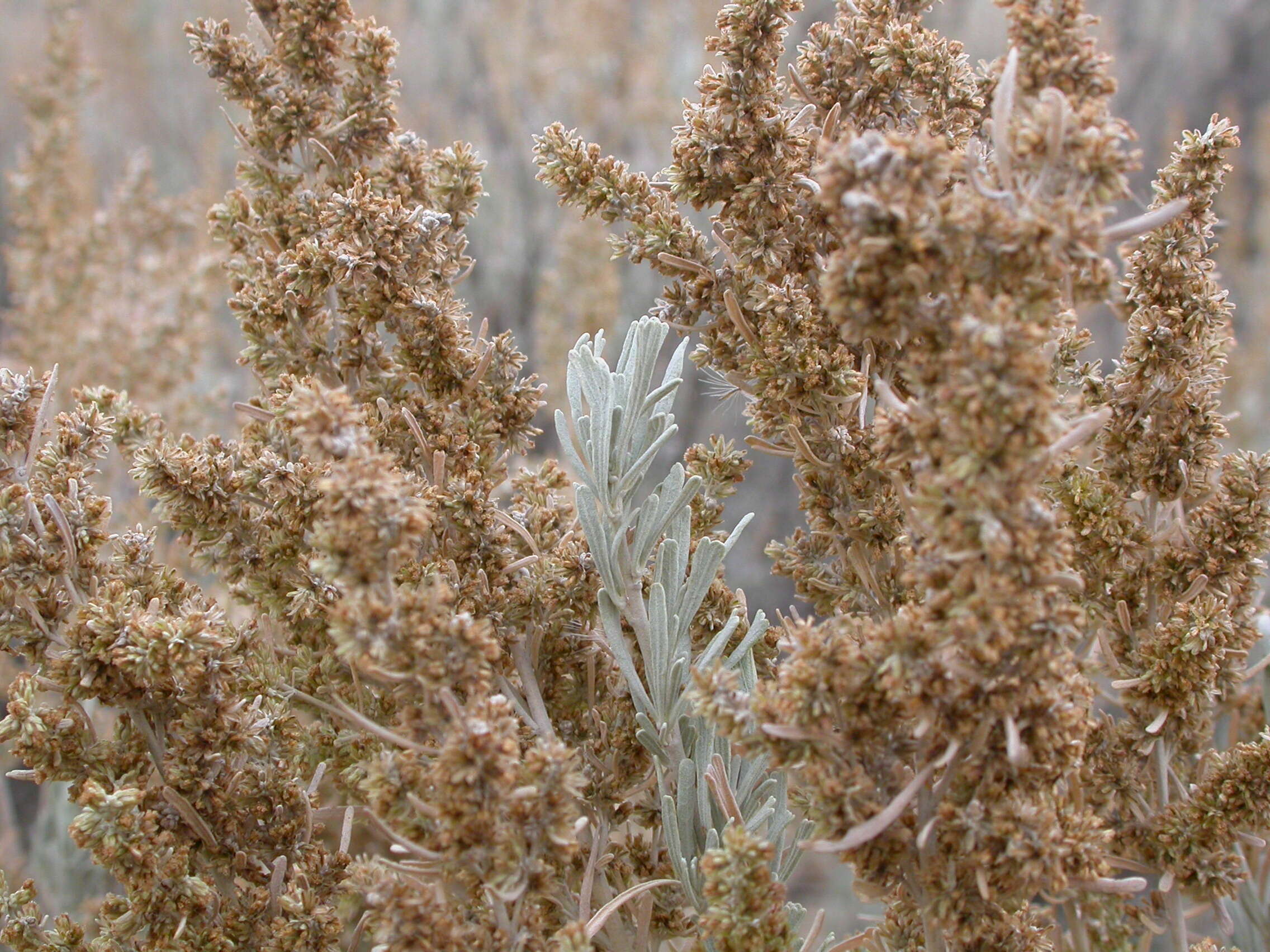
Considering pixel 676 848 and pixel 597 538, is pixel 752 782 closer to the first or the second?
pixel 676 848

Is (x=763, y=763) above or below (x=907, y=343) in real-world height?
below

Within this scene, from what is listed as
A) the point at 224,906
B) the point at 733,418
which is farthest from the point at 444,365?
the point at 733,418

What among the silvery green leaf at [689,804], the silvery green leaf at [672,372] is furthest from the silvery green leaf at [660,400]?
the silvery green leaf at [689,804]

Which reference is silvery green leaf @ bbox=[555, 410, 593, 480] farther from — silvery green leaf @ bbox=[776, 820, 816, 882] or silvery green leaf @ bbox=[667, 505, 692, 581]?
silvery green leaf @ bbox=[776, 820, 816, 882]

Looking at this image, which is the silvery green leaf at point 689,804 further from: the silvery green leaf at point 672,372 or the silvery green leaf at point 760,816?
the silvery green leaf at point 672,372

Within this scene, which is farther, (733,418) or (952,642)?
(733,418)

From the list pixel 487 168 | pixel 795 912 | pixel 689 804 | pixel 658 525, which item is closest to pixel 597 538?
pixel 658 525

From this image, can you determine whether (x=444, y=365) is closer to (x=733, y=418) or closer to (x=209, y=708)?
(x=209, y=708)

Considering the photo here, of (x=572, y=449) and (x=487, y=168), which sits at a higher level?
(x=487, y=168)
